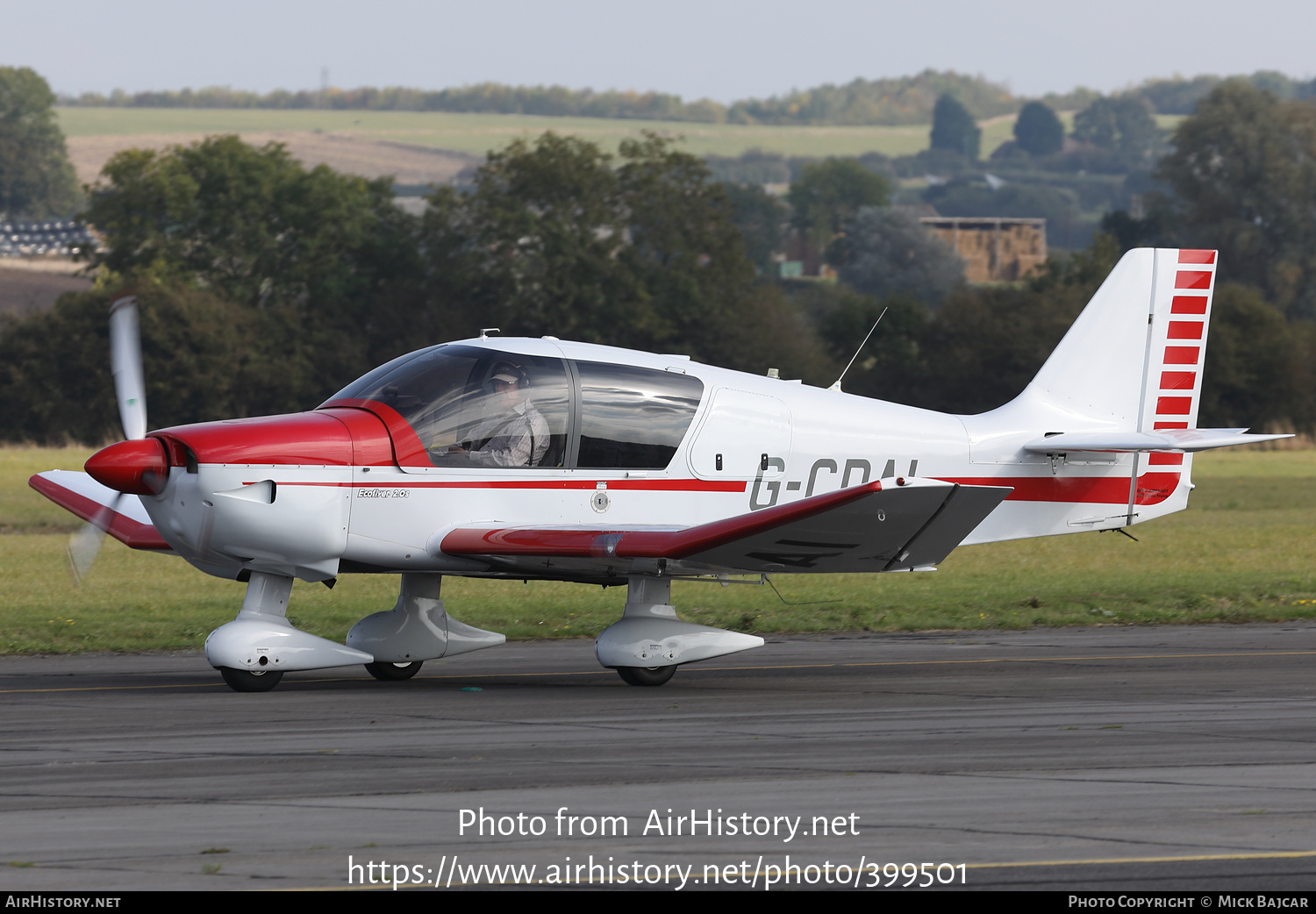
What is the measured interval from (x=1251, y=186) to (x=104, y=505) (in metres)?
82.3

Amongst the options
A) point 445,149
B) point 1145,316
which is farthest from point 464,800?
point 445,149

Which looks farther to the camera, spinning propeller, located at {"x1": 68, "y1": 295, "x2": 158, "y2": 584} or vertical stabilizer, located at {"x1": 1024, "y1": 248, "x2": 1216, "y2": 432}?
vertical stabilizer, located at {"x1": 1024, "y1": 248, "x2": 1216, "y2": 432}

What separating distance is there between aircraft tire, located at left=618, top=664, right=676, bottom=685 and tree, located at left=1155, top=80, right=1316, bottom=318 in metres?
78.7

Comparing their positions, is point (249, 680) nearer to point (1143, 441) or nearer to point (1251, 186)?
point (1143, 441)

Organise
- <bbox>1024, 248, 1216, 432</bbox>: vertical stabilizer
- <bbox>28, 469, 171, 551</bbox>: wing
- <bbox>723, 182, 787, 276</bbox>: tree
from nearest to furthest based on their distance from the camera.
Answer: <bbox>28, 469, 171, 551</bbox>: wing < <bbox>1024, 248, 1216, 432</bbox>: vertical stabilizer < <bbox>723, 182, 787, 276</bbox>: tree

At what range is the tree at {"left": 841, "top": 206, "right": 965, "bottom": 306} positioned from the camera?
105 metres

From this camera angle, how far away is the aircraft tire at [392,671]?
11766mm

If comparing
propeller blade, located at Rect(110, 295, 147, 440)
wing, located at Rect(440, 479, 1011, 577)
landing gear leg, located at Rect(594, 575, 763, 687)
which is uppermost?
propeller blade, located at Rect(110, 295, 147, 440)

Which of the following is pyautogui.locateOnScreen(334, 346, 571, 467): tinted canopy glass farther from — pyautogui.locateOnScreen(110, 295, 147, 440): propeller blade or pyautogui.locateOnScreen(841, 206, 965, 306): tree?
pyautogui.locateOnScreen(841, 206, 965, 306): tree

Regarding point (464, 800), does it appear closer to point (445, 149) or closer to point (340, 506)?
point (340, 506)

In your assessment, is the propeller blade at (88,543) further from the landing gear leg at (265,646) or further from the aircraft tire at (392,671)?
the aircraft tire at (392,671)

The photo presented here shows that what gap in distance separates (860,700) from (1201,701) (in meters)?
2.24

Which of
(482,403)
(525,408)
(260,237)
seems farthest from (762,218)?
(482,403)

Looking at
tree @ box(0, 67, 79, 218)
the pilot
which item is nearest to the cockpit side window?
the pilot
